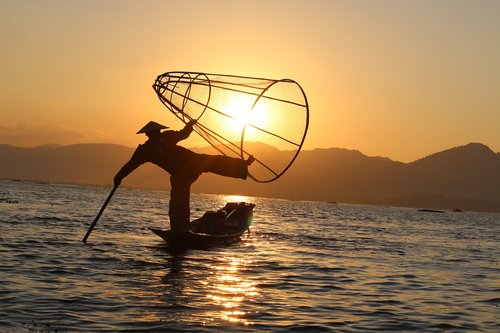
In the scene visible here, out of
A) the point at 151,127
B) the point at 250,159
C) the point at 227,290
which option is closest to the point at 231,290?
the point at 227,290

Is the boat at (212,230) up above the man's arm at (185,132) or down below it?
below

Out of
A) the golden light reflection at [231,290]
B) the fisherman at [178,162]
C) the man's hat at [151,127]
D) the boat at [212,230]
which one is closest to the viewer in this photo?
the golden light reflection at [231,290]

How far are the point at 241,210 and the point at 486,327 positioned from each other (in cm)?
2523

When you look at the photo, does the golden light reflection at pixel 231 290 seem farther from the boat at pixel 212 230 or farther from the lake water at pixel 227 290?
the boat at pixel 212 230

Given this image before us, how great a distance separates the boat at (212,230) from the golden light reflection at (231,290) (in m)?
3.16

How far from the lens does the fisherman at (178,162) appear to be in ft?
89.9

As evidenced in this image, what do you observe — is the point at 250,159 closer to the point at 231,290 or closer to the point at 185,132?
the point at 185,132

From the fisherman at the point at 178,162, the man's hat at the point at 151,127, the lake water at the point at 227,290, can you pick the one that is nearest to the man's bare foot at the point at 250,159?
the fisherman at the point at 178,162

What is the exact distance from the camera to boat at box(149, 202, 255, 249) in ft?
92.7

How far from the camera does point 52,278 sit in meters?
Result: 19.5

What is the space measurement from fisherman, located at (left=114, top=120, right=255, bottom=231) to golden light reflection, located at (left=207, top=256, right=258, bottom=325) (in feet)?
13.9

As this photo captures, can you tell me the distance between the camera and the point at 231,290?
19344 mm

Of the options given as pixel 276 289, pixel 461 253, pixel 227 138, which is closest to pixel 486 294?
pixel 276 289

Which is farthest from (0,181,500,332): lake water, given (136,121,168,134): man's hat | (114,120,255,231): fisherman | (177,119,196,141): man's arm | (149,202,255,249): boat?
(136,121,168,134): man's hat
